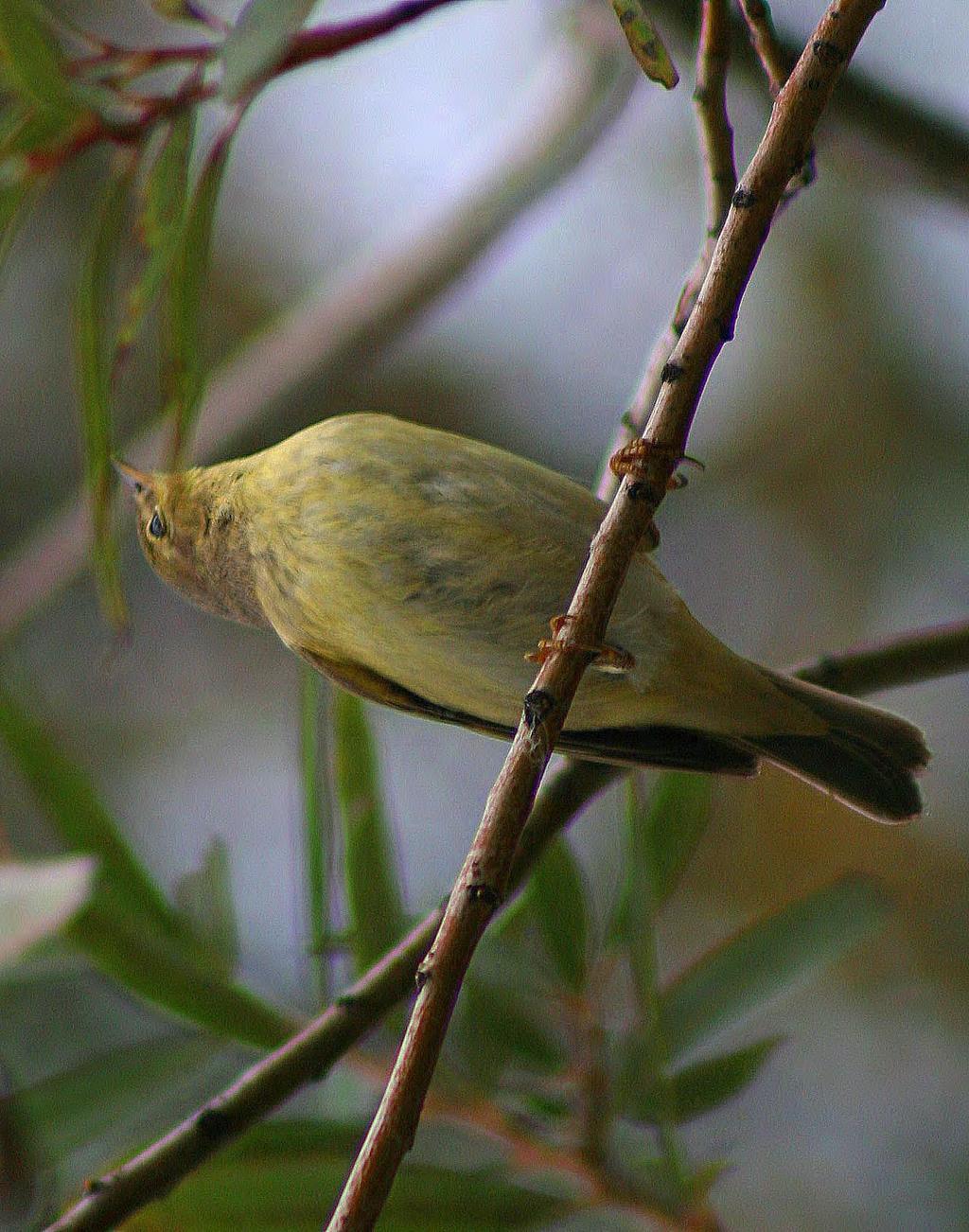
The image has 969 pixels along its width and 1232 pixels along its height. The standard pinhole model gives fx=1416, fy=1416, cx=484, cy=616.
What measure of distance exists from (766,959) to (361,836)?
Answer: 0.68 meters

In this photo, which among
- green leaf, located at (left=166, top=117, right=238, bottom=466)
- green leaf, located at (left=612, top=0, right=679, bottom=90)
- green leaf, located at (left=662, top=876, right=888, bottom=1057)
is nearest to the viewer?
green leaf, located at (left=612, top=0, right=679, bottom=90)

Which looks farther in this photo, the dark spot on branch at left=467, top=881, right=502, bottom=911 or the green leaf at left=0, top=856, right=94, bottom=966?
the green leaf at left=0, top=856, right=94, bottom=966

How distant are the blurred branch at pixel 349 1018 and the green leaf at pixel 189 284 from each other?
0.77 meters

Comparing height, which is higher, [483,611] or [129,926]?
[483,611]

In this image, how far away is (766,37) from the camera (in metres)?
1.43

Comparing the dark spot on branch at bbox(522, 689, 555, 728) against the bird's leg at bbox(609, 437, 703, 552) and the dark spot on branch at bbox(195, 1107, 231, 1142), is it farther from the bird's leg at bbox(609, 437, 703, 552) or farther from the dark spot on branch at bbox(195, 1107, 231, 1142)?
the dark spot on branch at bbox(195, 1107, 231, 1142)

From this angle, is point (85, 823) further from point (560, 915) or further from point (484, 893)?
point (484, 893)

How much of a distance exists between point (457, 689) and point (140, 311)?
2.41 ft

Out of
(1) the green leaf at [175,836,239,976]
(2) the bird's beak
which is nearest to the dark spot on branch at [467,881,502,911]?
(1) the green leaf at [175,836,239,976]

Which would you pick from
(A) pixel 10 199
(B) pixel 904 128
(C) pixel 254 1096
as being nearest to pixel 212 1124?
(C) pixel 254 1096

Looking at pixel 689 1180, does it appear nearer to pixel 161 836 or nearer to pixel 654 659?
pixel 654 659

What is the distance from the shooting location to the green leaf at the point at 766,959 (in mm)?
2227

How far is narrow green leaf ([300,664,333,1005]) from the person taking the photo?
2.15 meters

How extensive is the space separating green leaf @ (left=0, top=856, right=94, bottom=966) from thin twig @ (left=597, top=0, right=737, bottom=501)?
2.57ft
